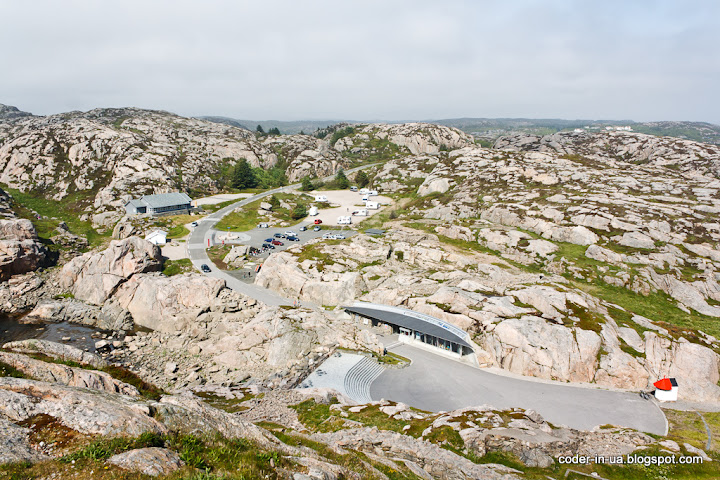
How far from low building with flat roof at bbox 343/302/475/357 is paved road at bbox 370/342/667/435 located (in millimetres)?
2728

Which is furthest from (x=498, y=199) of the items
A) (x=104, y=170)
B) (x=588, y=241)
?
(x=104, y=170)

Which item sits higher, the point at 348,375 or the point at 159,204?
the point at 159,204

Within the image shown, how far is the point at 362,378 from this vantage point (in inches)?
1518

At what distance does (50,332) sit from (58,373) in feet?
155

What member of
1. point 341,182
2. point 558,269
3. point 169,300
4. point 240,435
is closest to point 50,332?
point 169,300

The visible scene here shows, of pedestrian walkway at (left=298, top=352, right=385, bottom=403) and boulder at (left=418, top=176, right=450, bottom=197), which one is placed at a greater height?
boulder at (left=418, top=176, right=450, bottom=197)

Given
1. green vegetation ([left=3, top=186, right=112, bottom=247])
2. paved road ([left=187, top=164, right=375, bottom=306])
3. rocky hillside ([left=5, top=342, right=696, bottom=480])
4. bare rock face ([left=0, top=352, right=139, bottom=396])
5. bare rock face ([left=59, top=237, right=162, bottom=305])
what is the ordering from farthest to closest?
green vegetation ([left=3, top=186, right=112, bottom=247]) → bare rock face ([left=59, top=237, right=162, bottom=305]) → paved road ([left=187, top=164, right=375, bottom=306]) → bare rock face ([left=0, top=352, right=139, bottom=396]) → rocky hillside ([left=5, top=342, right=696, bottom=480])

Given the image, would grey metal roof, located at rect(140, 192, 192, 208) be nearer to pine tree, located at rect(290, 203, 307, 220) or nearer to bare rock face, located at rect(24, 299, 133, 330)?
pine tree, located at rect(290, 203, 307, 220)

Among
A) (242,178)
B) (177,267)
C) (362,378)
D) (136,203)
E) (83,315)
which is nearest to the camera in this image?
(362,378)

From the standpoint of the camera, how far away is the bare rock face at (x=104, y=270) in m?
58.3

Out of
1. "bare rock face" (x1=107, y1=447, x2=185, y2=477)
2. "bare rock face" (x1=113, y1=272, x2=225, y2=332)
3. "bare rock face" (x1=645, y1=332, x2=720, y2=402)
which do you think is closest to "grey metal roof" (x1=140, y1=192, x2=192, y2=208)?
"bare rock face" (x1=113, y1=272, x2=225, y2=332)

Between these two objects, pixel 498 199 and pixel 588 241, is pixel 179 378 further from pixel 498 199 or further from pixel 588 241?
pixel 498 199

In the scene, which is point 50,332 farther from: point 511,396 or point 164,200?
point 511,396

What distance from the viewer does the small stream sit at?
48.7 metres
